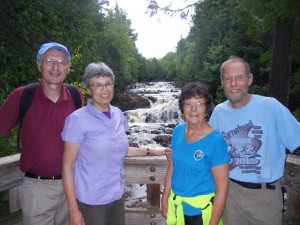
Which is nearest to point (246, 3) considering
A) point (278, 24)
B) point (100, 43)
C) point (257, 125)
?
point (278, 24)

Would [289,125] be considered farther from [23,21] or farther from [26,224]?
[23,21]

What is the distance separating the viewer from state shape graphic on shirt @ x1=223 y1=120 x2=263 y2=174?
2635 mm

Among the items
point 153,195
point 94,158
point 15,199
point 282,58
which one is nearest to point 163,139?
point 282,58

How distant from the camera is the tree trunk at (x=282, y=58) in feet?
22.1

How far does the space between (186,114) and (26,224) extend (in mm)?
1730

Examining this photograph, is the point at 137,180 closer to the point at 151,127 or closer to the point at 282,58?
the point at 282,58

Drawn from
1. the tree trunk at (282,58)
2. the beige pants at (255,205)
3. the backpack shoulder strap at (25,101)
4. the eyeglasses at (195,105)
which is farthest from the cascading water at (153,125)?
the eyeglasses at (195,105)

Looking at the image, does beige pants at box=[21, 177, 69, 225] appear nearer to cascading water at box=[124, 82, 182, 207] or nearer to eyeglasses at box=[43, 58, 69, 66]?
eyeglasses at box=[43, 58, 69, 66]

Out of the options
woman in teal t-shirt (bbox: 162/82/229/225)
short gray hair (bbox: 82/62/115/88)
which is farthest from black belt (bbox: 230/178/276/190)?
short gray hair (bbox: 82/62/115/88)

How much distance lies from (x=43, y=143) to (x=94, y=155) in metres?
0.52

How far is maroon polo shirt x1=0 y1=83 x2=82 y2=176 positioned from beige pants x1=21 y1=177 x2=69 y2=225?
0.10 meters

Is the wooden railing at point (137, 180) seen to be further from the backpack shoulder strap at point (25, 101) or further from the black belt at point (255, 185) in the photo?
the black belt at point (255, 185)

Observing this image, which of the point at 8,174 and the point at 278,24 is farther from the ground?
the point at 278,24

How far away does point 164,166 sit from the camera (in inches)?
116
